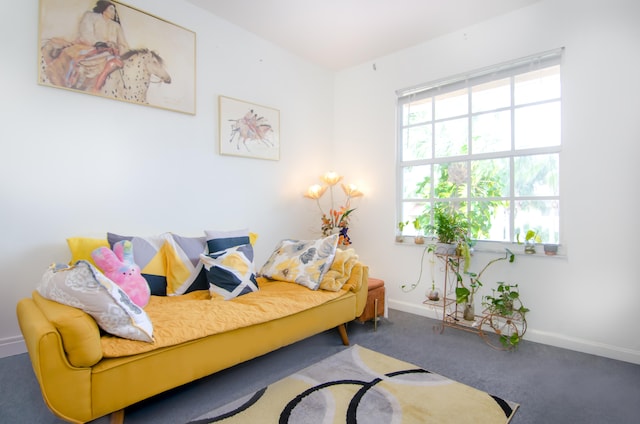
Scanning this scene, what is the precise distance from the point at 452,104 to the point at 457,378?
2451 mm

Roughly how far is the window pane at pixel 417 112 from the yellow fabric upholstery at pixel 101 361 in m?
2.54

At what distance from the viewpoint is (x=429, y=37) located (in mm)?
3420

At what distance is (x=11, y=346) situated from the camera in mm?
2289

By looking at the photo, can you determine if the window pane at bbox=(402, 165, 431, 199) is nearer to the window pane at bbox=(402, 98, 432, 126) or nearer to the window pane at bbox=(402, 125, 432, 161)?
the window pane at bbox=(402, 125, 432, 161)

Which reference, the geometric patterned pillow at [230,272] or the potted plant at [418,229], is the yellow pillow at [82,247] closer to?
the geometric patterned pillow at [230,272]

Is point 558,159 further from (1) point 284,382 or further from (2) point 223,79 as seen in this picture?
(2) point 223,79

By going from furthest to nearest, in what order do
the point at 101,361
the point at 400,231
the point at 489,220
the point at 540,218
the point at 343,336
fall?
1. the point at 400,231
2. the point at 489,220
3. the point at 540,218
4. the point at 343,336
5. the point at 101,361

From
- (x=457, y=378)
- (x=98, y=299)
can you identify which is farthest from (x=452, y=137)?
(x=98, y=299)

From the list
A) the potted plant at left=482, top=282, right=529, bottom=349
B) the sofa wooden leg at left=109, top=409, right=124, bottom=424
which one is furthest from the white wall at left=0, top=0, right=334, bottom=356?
the potted plant at left=482, top=282, right=529, bottom=349

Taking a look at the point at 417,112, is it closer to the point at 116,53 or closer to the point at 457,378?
the point at 457,378

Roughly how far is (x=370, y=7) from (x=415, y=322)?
2.78 m

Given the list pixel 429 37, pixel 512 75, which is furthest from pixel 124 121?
pixel 512 75

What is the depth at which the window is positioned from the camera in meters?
2.86

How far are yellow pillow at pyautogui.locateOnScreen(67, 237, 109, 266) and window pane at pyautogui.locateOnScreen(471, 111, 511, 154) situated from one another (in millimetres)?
3153
